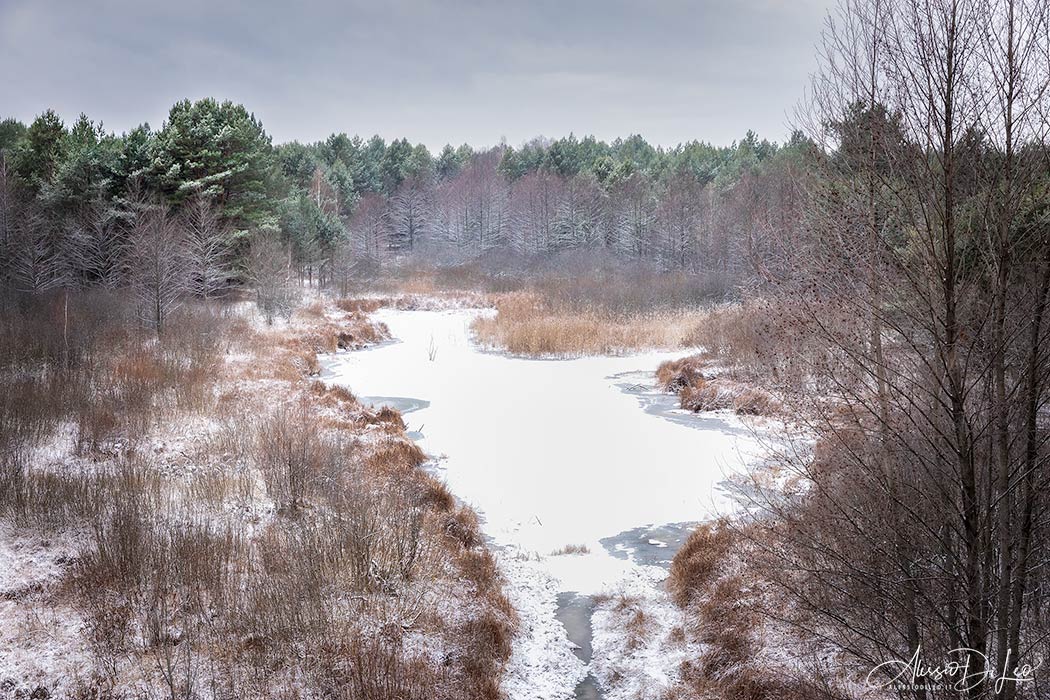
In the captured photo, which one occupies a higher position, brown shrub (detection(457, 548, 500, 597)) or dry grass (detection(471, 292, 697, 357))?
dry grass (detection(471, 292, 697, 357))

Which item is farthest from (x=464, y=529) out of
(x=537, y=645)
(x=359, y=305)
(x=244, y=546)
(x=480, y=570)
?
(x=359, y=305)

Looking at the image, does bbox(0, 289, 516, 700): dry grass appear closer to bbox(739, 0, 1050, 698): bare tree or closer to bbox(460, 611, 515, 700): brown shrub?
bbox(460, 611, 515, 700): brown shrub

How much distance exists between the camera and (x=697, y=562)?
259 inches

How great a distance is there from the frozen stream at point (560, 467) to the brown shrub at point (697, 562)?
33cm

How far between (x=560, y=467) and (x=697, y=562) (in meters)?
4.17

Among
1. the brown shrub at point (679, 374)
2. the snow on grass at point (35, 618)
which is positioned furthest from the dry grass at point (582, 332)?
the snow on grass at point (35, 618)

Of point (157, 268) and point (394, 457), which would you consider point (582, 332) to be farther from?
point (394, 457)

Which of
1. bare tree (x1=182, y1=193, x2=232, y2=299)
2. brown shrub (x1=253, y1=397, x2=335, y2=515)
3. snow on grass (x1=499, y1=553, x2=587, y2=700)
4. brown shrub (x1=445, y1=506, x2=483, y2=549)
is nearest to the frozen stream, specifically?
snow on grass (x1=499, y1=553, x2=587, y2=700)

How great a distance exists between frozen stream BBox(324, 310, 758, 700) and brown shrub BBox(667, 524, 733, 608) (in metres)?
0.33

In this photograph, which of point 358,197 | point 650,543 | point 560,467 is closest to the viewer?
point 650,543

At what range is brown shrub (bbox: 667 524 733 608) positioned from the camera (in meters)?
6.32

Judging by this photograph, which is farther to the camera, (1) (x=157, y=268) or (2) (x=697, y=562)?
(1) (x=157, y=268)

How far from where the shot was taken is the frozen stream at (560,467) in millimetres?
6362

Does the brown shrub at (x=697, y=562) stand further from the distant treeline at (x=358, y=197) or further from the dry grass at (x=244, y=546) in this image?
the distant treeline at (x=358, y=197)
